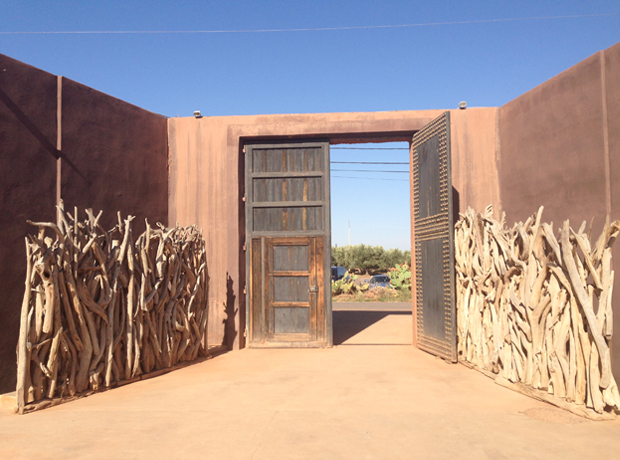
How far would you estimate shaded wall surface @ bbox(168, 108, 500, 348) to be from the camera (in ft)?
27.7

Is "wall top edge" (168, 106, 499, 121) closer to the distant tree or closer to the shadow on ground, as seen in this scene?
the shadow on ground

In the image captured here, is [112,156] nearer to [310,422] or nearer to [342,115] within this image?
[342,115]

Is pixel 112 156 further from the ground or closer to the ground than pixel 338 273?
further from the ground

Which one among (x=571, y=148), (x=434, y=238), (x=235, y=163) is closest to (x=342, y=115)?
(x=235, y=163)

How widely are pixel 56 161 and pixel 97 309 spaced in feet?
7.77

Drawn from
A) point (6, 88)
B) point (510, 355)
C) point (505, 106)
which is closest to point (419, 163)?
point (505, 106)

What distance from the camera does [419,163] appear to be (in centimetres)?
841

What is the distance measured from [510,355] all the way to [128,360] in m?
4.52

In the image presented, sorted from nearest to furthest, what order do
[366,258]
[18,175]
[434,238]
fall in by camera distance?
[18,175], [434,238], [366,258]

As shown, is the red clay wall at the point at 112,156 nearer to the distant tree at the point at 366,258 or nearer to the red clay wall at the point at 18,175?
the red clay wall at the point at 18,175

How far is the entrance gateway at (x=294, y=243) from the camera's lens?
8.52m

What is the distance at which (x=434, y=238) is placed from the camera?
7.84 meters

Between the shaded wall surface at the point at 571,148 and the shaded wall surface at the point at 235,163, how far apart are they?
546 mm

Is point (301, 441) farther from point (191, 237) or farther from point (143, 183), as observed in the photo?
point (143, 183)
